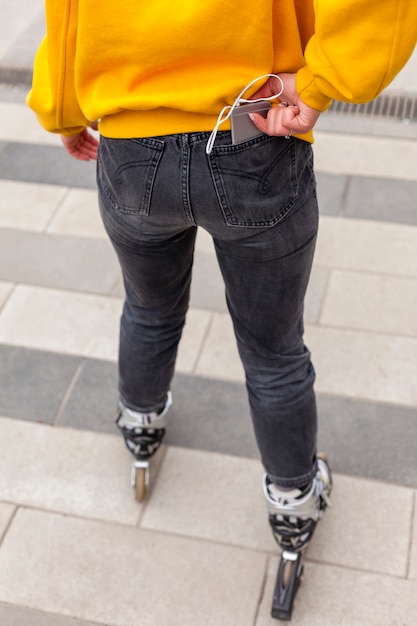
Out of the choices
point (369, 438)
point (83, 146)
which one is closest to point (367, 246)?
point (369, 438)

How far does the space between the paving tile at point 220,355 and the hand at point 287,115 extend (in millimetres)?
1295

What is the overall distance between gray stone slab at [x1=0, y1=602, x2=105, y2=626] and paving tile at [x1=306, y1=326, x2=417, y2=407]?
972mm

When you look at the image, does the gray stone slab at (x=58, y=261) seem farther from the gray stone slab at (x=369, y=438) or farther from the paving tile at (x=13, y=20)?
the paving tile at (x=13, y=20)

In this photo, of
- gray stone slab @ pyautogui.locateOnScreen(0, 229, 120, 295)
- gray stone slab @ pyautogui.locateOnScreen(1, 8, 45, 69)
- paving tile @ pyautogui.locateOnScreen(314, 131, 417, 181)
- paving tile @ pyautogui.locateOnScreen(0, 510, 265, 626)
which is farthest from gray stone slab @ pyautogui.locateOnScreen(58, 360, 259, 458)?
gray stone slab @ pyautogui.locateOnScreen(1, 8, 45, 69)

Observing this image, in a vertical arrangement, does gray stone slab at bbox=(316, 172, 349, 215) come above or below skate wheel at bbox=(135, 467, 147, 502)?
above

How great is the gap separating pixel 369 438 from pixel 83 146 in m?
1.13

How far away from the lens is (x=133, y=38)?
4.53ft

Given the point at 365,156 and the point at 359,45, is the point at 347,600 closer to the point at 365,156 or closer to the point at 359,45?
the point at 359,45

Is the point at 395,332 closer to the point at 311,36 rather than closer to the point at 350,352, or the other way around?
the point at 350,352

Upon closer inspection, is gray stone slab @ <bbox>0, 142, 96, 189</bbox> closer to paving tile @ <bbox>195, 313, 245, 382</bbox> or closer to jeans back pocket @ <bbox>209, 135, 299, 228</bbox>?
paving tile @ <bbox>195, 313, 245, 382</bbox>

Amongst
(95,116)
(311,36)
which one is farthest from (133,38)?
(311,36)

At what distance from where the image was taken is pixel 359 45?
4.26 ft

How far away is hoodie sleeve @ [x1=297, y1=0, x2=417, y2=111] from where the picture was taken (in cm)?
126

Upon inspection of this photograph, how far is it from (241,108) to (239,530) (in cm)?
121
